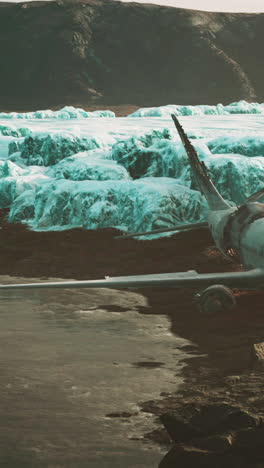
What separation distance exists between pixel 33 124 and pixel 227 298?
10657 cm

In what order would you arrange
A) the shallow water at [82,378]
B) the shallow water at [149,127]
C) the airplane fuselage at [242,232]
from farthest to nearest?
the shallow water at [149,127], the airplane fuselage at [242,232], the shallow water at [82,378]

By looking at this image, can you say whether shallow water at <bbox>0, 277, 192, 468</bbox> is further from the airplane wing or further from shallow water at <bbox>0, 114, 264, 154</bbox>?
shallow water at <bbox>0, 114, 264, 154</bbox>

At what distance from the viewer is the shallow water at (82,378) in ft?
79.0

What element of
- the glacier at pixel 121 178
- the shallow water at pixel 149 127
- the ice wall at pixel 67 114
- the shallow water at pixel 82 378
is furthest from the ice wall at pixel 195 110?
the shallow water at pixel 82 378

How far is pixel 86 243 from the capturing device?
59.3 metres

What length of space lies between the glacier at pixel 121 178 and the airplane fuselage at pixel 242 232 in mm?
17850

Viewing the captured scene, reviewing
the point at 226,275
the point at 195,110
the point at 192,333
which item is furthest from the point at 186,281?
the point at 195,110

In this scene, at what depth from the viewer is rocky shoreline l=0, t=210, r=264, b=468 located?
22.3m

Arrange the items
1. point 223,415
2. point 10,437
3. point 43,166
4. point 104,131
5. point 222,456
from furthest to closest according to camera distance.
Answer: point 104,131 → point 43,166 → point 10,437 → point 223,415 → point 222,456

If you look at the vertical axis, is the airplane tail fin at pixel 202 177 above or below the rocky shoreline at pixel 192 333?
above

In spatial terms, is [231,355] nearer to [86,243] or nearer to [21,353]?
[21,353]

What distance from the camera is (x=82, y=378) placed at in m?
30.7

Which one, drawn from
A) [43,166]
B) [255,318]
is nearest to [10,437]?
[255,318]

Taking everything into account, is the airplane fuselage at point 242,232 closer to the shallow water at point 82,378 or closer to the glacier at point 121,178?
the shallow water at point 82,378
